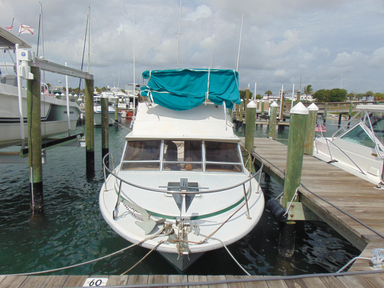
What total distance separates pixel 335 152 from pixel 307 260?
4.13 m

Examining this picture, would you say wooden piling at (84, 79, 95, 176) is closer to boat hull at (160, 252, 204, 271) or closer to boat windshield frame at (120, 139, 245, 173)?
boat windshield frame at (120, 139, 245, 173)

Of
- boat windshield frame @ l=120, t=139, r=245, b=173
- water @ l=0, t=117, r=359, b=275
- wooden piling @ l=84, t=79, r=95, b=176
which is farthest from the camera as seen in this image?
wooden piling @ l=84, t=79, r=95, b=176

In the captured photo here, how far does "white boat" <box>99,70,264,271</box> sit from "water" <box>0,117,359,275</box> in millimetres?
1080

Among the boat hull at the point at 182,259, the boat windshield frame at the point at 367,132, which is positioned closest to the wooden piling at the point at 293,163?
the boat hull at the point at 182,259

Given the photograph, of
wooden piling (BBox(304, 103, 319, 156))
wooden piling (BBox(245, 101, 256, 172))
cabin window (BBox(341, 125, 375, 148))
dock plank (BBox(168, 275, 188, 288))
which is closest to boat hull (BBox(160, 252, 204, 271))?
dock plank (BBox(168, 275, 188, 288))

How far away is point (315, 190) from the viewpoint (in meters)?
5.48

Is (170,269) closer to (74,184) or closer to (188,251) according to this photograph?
(188,251)

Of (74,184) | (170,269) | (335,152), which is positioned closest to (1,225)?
(74,184)

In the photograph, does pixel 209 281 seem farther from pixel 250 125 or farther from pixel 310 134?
pixel 310 134

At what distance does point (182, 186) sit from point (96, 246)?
2.82 m

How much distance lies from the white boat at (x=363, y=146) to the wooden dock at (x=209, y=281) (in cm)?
356

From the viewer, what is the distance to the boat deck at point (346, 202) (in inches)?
152

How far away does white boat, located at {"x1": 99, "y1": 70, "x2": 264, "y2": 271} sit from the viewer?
157 inches

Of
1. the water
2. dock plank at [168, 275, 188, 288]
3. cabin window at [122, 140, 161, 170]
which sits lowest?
the water
